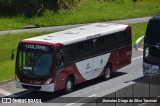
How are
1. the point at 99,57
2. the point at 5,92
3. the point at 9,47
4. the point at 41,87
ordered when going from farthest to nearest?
the point at 9,47, the point at 99,57, the point at 5,92, the point at 41,87

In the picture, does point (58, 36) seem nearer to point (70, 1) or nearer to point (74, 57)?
point (74, 57)

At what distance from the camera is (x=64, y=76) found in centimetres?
2598

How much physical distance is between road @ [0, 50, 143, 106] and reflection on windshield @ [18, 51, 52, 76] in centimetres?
145

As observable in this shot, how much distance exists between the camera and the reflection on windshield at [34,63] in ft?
82.9

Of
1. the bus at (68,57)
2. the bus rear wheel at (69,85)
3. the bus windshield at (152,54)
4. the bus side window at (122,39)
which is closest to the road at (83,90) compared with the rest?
the bus rear wheel at (69,85)

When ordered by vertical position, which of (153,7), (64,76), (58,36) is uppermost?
(58,36)

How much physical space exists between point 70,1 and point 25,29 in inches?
433

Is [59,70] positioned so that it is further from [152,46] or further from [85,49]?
[152,46]

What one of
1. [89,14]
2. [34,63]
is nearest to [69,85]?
[34,63]

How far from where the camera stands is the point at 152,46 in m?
26.9

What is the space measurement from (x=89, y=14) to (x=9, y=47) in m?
20.4

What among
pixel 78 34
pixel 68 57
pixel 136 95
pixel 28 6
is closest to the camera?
pixel 136 95

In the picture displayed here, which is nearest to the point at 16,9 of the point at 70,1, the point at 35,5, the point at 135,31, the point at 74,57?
the point at 35,5

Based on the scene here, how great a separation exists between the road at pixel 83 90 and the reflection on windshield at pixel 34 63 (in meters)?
1.45
